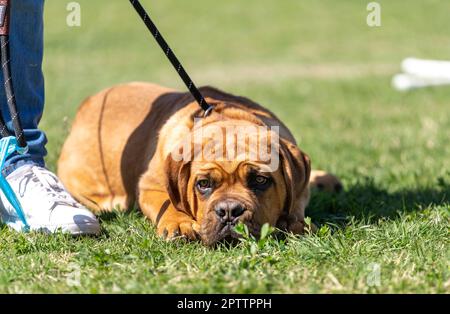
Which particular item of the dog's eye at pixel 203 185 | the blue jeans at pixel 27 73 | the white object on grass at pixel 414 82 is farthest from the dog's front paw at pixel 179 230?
the white object on grass at pixel 414 82

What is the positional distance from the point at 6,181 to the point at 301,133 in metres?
4.40

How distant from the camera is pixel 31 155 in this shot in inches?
182

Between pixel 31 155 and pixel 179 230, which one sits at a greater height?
pixel 31 155

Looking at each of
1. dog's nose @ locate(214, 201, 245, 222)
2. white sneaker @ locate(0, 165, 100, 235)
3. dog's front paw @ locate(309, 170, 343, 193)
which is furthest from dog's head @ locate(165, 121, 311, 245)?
dog's front paw @ locate(309, 170, 343, 193)

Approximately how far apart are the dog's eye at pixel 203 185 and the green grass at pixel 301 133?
34cm

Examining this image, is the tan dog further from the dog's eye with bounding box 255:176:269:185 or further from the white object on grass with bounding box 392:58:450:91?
the white object on grass with bounding box 392:58:450:91

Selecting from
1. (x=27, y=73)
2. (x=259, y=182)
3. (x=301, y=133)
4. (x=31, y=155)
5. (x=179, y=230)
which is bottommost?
(x=301, y=133)

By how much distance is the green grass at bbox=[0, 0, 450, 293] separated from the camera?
352 centimetres

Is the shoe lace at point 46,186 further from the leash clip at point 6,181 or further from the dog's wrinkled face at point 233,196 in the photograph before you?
the dog's wrinkled face at point 233,196

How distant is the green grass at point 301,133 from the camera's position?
11.5 ft

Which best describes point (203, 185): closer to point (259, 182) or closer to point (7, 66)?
point (259, 182)

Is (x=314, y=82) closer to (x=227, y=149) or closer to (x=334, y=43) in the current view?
(x=334, y=43)

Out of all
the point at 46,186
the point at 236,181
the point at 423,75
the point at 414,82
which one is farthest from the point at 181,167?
the point at 414,82

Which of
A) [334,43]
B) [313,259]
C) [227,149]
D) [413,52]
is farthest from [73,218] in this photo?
[334,43]
